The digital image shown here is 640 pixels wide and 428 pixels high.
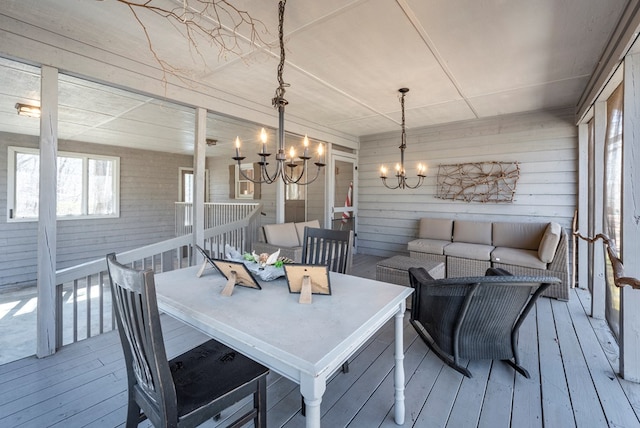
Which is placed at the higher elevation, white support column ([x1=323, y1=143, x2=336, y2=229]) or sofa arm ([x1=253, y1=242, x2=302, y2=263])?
white support column ([x1=323, y1=143, x2=336, y2=229])

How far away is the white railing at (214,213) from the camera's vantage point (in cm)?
601

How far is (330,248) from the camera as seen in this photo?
2414 mm

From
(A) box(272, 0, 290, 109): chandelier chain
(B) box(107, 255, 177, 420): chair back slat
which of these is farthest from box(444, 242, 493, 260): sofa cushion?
(B) box(107, 255, 177, 420): chair back slat

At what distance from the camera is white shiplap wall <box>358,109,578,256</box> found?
4.29 meters

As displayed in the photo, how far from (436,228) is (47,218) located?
5.07 m

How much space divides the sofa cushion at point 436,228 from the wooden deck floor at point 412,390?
2499 millimetres

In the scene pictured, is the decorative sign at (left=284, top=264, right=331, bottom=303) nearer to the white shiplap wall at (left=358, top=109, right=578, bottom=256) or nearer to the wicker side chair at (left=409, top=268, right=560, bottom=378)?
the wicker side chair at (left=409, top=268, right=560, bottom=378)

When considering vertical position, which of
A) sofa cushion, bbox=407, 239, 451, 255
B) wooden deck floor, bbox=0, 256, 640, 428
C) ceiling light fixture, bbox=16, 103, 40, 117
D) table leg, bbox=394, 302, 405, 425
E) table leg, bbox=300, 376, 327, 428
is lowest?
wooden deck floor, bbox=0, 256, 640, 428

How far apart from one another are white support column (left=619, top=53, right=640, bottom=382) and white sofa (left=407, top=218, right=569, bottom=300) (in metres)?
1.73

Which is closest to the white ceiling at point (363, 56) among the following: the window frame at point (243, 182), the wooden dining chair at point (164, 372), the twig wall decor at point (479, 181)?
the twig wall decor at point (479, 181)

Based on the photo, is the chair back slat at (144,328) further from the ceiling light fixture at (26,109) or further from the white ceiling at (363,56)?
the ceiling light fixture at (26,109)

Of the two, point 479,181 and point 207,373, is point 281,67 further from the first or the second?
point 479,181

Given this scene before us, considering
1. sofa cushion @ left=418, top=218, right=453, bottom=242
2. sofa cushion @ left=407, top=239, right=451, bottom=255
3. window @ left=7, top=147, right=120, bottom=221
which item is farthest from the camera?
window @ left=7, top=147, right=120, bottom=221

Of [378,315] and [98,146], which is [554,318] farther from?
[98,146]
